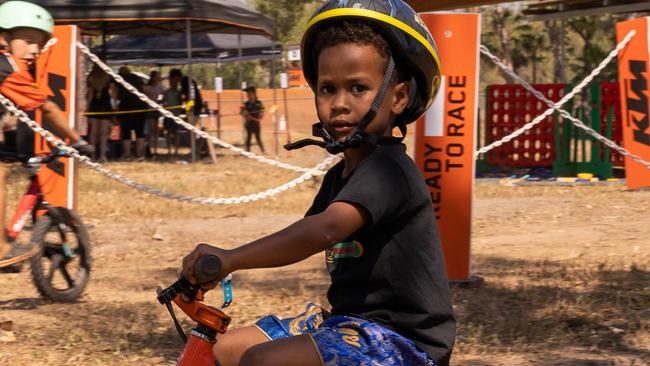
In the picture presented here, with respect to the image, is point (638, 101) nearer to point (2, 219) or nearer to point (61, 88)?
point (61, 88)

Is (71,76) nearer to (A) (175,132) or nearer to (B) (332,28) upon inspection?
(B) (332,28)

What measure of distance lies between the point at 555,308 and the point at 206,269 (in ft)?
14.1

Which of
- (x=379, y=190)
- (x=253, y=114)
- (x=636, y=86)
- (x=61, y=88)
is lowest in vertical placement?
(x=379, y=190)

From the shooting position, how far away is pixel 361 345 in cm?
239

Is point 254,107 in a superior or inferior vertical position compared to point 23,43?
superior

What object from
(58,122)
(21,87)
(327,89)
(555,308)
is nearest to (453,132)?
(555,308)

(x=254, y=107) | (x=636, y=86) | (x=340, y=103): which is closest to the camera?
(x=340, y=103)

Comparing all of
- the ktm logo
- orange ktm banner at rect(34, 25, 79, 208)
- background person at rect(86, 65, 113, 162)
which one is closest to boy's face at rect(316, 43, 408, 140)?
orange ktm banner at rect(34, 25, 79, 208)

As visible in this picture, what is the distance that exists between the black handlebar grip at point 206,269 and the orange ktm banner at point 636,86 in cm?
955

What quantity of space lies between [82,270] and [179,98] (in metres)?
12.9

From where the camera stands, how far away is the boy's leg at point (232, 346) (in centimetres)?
247

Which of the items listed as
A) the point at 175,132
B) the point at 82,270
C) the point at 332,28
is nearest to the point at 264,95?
the point at 175,132

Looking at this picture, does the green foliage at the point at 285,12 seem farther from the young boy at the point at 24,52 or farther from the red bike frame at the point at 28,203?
the red bike frame at the point at 28,203

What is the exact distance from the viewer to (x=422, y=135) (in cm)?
659
